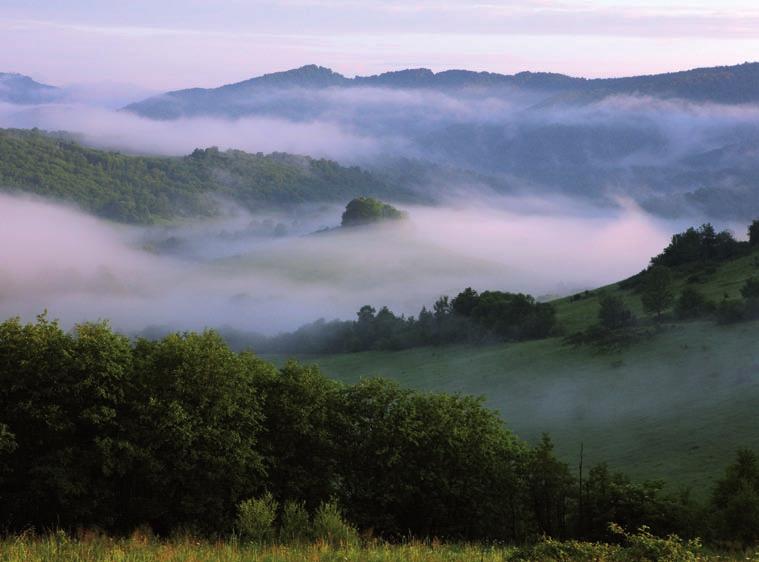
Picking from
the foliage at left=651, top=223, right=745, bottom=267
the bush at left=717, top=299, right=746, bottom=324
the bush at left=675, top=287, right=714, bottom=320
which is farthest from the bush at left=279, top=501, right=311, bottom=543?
the foliage at left=651, top=223, right=745, bottom=267

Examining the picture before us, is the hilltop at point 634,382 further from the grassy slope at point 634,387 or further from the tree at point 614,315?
the tree at point 614,315

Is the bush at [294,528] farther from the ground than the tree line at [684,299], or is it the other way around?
the tree line at [684,299]

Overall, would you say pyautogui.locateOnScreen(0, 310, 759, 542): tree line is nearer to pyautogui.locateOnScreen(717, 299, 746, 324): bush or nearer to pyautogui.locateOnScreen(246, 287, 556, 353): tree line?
pyautogui.locateOnScreen(717, 299, 746, 324): bush

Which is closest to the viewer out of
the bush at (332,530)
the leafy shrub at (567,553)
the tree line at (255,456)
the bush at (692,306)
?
the leafy shrub at (567,553)

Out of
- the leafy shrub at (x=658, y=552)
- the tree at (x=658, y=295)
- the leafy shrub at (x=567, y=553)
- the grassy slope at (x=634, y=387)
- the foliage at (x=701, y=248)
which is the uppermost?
the foliage at (x=701, y=248)

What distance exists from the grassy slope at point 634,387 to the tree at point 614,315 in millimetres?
7622

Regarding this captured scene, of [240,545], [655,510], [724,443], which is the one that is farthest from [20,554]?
→ [724,443]

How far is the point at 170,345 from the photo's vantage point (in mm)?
46406

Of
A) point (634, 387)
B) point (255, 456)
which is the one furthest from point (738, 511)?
point (634, 387)

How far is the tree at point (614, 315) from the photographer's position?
131 m

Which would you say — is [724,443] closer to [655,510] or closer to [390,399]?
[655,510]

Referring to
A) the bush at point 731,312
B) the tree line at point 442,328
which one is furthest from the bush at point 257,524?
the tree line at point 442,328

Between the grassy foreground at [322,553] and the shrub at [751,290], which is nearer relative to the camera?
the grassy foreground at [322,553]

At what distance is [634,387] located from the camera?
103125 mm
